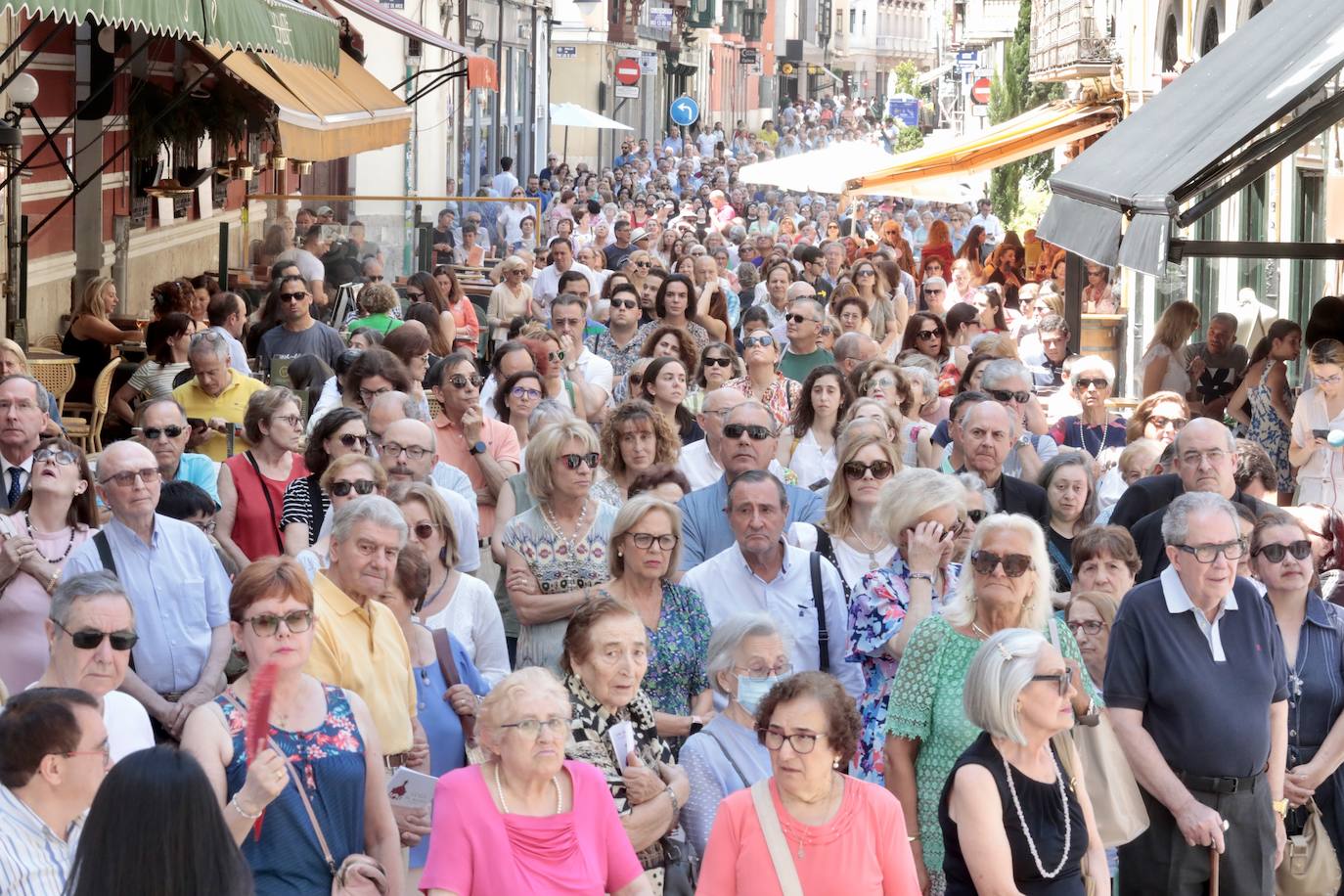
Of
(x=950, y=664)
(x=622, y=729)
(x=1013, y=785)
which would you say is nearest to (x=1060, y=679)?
(x=1013, y=785)

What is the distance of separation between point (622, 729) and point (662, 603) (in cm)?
116

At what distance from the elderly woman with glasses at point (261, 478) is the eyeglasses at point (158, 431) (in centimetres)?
23

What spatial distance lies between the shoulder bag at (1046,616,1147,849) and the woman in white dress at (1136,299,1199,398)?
25.2 ft

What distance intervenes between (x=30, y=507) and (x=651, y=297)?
917 cm

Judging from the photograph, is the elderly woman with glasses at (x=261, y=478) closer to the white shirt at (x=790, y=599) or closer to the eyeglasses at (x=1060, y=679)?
the white shirt at (x=790, y=599)

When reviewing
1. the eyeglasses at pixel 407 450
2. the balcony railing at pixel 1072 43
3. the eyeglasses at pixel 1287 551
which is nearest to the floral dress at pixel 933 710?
the eyeglasses at pixel 1287 551

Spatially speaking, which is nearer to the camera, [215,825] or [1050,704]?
[215,825]

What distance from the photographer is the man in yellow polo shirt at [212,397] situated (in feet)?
32.5

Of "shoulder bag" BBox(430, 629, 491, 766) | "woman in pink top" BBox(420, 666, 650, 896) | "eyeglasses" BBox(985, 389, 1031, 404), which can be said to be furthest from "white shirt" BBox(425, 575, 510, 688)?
"eyeglasses" BBox(985, 389, 1031, 404)

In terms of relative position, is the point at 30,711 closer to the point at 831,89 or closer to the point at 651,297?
the point at 651,297

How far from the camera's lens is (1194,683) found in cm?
657

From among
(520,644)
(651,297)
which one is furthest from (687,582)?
(651,297)

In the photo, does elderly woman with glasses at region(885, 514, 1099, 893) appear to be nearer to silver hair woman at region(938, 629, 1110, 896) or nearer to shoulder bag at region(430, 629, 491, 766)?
silver hair woman at region(938, 629, 1110, 896)

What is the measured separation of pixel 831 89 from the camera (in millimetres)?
130375
